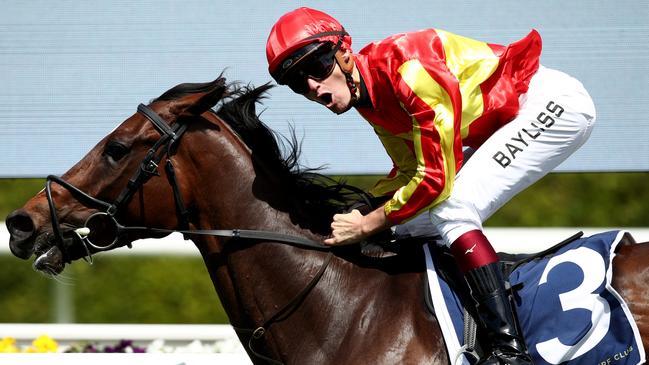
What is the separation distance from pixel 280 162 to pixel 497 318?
0.90 m

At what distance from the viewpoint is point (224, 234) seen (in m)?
3.22

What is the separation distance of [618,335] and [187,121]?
1483 mm

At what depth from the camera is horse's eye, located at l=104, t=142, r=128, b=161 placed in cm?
324

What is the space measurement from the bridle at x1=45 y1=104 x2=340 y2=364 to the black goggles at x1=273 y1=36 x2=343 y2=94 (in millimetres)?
384

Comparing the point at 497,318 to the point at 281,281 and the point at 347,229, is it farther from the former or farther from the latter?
the point at 281,281

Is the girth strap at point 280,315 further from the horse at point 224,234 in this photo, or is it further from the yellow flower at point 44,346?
the yellow flower at point 44,346

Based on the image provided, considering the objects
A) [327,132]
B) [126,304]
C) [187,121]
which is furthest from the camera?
[126,304]

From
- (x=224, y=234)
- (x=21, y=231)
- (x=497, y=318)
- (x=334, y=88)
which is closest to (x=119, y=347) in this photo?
(x=21, y=231)

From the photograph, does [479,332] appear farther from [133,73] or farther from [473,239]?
[133,73]

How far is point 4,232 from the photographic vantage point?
471cm

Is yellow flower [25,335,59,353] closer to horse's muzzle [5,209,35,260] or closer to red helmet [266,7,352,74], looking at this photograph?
horse's muzzle [5,209,35,260]

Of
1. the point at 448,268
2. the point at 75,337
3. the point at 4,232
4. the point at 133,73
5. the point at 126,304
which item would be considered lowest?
the point at 126,304

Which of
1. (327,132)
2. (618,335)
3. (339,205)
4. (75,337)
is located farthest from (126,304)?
(618,335)

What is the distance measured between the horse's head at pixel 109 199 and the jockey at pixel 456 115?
0.38m
